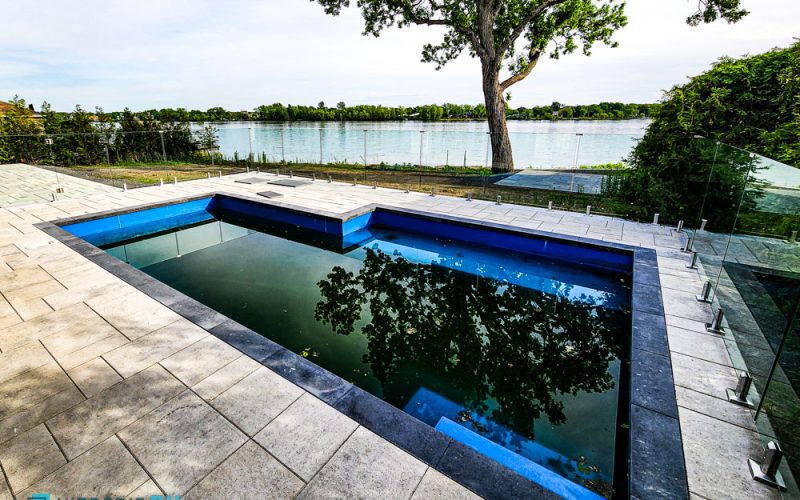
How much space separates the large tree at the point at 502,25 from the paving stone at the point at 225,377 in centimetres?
1106

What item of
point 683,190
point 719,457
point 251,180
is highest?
point 683,190

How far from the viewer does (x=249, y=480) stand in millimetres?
1862

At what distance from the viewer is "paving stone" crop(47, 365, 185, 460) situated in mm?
2100

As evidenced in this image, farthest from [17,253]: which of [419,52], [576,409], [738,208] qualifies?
[419,52]

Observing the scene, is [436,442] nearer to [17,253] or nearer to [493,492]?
[493,492]

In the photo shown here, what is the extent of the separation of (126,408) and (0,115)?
1677 centimetres

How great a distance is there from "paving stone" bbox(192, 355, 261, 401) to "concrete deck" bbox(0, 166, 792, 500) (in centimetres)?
1

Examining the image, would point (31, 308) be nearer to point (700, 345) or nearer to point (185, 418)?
point (185, 418)

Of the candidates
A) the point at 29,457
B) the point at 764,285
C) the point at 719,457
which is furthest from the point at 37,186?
the point at 764,285

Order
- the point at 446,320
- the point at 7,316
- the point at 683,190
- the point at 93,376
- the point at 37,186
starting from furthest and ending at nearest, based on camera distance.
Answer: the point at 37,186 < the point at 683,190 < the point at 446,320 < the point at 7,316 < the point at 93,376

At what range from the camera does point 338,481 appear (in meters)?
1.87

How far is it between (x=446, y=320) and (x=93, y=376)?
3.27 m

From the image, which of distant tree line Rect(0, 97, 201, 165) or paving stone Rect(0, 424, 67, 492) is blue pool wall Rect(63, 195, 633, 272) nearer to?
paving stone Rect(0, 424, 67, 492)

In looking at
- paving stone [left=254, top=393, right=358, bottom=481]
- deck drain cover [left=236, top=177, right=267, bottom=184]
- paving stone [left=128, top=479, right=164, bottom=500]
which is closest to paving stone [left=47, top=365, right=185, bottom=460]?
paving stone [left=128, top=479, right=164, bottom=500]
